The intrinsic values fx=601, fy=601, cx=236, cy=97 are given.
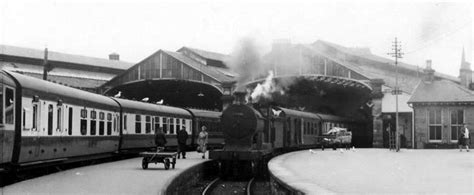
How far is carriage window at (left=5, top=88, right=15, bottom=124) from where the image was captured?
12016 mm

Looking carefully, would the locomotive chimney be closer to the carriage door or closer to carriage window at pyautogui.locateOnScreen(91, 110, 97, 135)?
carriage window at pyautogui.locateOnScreen(91, 110, 97, 135)

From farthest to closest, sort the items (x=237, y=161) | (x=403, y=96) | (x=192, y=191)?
(x=403, y=96) → (x=237, y=161) → (x=192, y=191)

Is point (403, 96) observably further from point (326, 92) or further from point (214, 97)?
point (214, 97)

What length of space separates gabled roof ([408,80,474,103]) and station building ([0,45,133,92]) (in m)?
23.7

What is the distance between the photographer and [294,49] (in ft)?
137

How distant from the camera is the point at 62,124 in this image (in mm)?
15875

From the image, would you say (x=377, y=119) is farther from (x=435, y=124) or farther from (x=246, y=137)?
(x=246, y=137)

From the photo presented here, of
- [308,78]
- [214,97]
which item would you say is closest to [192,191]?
[308,78]

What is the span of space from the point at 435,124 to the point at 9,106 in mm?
30450

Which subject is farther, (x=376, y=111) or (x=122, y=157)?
(x=376, y=111)

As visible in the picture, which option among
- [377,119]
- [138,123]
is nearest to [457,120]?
[377,119]

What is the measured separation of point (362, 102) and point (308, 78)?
706cm

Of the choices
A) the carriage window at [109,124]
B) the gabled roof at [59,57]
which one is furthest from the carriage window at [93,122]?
the gabled roof at [59,57]

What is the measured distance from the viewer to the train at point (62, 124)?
1247 cm
